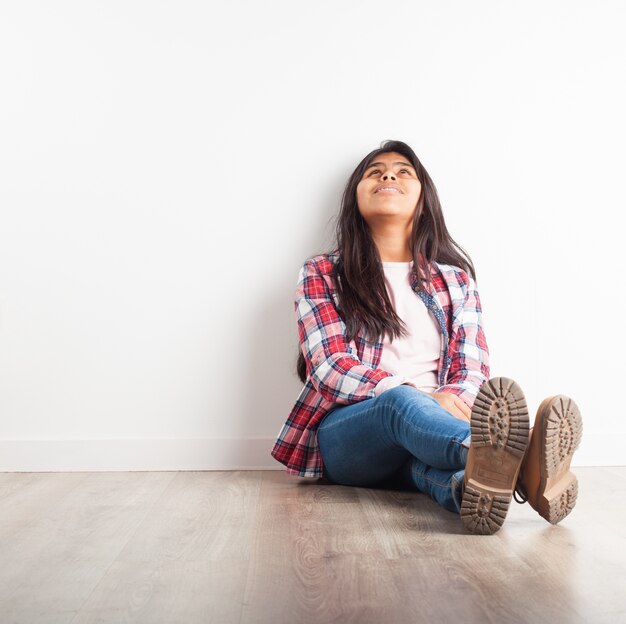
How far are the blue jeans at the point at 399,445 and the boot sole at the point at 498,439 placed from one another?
0.32ft

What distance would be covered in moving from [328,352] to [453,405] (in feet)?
1.27

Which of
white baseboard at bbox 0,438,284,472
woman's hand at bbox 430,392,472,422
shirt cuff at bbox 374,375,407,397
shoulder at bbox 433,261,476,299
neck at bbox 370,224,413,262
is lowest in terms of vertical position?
white baseboard at bbox 0,438,284,472

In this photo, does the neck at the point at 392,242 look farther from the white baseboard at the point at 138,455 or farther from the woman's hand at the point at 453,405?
the white baseboard at the point at 138,455

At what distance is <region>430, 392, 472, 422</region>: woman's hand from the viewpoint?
196 centimetres

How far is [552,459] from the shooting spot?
1459mm

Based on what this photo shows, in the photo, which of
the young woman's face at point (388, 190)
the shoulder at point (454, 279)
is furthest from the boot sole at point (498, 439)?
the young woman's face at point (388, 190)

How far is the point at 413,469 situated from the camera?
1.91 metres

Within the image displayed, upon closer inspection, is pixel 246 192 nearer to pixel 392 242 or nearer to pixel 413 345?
pixel 392 242

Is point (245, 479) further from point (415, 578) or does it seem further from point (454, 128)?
point (454, 128)

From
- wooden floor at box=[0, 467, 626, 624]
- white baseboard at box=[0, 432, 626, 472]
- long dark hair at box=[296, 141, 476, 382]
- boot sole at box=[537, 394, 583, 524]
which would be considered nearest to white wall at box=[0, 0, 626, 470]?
white baseboard at box=[0, 432, 626, 472]

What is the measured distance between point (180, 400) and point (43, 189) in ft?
2.66

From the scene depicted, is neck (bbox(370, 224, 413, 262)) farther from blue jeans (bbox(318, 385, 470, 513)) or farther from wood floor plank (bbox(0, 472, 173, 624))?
wood floor plank (bbox(0, 472, 173, 624))

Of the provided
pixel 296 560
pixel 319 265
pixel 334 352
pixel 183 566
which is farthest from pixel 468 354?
pixel 183 566

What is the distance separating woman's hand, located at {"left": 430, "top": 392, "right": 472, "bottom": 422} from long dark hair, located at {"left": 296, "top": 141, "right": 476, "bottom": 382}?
11.7 inches
